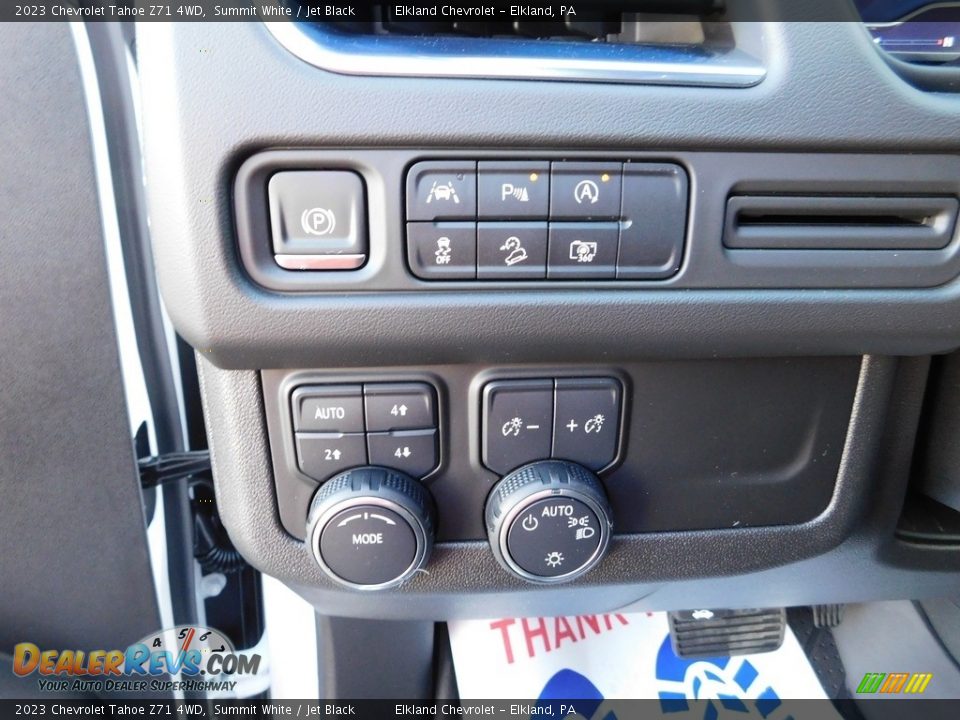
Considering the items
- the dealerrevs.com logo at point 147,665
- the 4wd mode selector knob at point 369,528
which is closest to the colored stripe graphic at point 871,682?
the 4wd mode selector knob at point 369,528

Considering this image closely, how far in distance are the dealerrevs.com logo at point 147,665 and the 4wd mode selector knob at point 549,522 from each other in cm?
43

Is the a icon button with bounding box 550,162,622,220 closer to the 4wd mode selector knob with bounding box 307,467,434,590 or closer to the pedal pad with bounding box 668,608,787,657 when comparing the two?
the 4wd mode selector knob with bounding box 307,467,434,590

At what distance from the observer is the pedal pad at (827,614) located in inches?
31.1

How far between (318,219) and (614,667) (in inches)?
23.1

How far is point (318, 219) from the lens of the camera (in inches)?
15.8

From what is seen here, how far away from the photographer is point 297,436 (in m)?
0.47

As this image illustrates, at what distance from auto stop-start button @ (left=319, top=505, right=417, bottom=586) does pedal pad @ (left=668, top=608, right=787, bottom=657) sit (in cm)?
40

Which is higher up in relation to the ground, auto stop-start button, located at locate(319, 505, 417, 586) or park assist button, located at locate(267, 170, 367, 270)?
park assist button, located at locate(267, 170, 367, 270)

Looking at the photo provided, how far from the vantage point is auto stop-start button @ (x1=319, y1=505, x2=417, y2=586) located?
45 centimetres

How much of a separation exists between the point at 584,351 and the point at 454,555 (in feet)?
Result: 0.65
